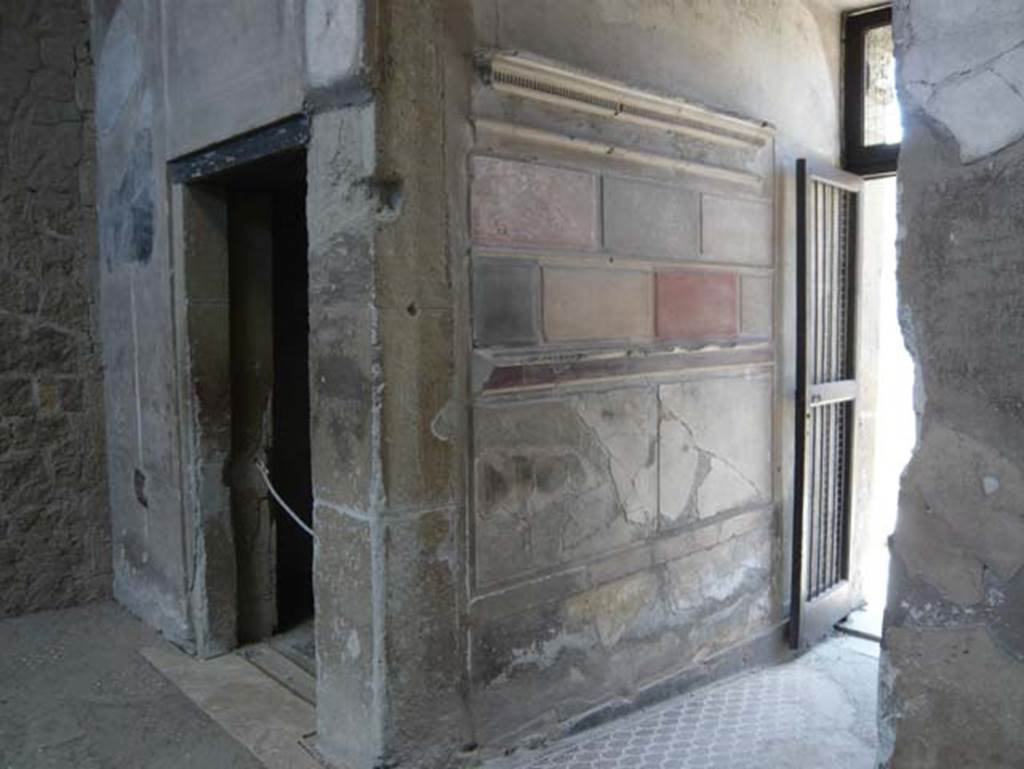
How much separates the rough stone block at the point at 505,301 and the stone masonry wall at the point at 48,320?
6.60ft

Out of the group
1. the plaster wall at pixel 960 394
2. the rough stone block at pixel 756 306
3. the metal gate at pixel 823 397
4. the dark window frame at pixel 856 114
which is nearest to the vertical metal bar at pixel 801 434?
the metal gate at pixel 823 397

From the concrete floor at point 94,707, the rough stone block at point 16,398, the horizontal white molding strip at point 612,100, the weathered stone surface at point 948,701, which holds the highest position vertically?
the horizontal white molding strip at point 612,100

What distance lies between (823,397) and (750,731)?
1422mm

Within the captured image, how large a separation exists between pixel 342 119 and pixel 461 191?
34cm

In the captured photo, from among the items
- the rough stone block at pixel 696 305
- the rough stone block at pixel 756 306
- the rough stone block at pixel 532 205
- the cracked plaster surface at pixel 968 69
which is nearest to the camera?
the cracked plaster surface at pixel 968 69

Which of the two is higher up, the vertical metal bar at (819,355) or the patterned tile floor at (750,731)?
the vertical metal bar at (819,355)

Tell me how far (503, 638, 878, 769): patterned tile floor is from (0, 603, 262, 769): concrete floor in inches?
37.5

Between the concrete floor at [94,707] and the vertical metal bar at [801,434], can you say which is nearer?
the concrete floor at [94,707]

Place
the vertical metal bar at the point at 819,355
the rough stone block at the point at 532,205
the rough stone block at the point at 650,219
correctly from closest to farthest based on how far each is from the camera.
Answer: the rough stone block at the point at 532,205
the rough stone block at the point at 650,219
the vertical metal bar at the point at 819,355

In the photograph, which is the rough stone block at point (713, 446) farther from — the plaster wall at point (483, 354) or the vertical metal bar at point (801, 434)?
the vertical metal bar at point (801, 434)

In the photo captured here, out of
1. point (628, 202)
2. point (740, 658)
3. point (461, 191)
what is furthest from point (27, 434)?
point (740, 658)

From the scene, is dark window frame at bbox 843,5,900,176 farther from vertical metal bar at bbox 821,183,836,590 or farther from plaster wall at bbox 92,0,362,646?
plaster wall at bbox 92,0,362,646

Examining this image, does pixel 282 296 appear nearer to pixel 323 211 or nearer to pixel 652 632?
pixel 323 211

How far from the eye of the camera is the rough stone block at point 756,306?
124 inches
